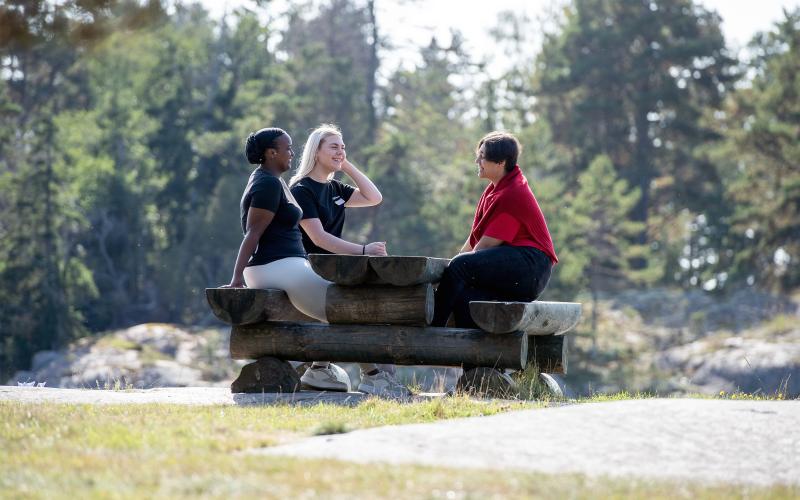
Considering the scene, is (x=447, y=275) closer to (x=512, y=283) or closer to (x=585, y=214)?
(x=512, y=283)

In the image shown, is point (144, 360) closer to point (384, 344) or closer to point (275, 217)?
point (275, 217)

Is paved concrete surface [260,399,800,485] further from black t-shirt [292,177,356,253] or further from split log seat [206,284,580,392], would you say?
black t-shirt [292,177,356,253]

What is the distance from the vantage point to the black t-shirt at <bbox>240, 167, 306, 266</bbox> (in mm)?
7885

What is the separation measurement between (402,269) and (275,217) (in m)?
1.13

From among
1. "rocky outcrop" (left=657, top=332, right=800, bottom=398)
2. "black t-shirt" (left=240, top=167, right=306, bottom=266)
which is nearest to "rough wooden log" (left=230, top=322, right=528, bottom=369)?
"black t-shirt" (left=240, top=167, right=306, bottom=266)

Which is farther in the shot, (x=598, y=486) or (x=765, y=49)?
(x=765, y=49)

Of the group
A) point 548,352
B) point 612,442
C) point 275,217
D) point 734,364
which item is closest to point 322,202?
point 275,217

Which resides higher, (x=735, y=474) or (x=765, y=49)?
(x=765, y=49)

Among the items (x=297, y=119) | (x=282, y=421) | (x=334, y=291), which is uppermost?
(x=297, y=119)

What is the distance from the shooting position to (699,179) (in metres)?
41.5

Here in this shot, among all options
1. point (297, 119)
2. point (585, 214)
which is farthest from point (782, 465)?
point (297, 119)

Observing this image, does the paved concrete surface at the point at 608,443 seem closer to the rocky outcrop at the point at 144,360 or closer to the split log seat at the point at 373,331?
the split log seat at the point at 373,331

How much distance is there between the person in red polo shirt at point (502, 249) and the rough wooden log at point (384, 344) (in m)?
0.38

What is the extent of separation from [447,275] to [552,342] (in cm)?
112
